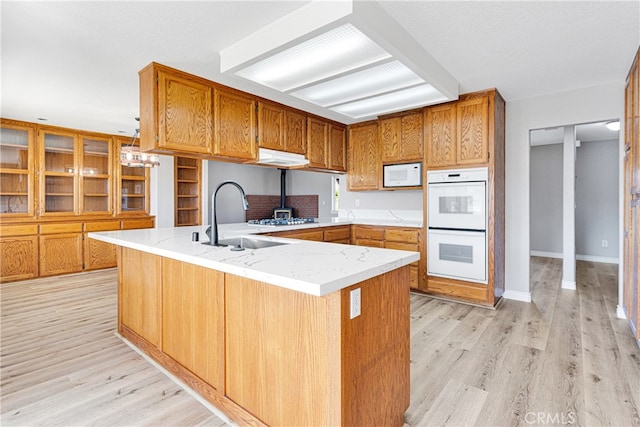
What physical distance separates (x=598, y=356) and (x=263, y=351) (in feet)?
8.15

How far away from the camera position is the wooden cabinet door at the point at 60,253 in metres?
4.79

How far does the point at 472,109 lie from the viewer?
3531mm

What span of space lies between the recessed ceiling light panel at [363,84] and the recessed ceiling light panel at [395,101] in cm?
11

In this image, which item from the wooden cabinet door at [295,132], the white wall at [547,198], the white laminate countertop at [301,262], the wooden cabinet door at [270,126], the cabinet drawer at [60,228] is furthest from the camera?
the white wall at [547,198]

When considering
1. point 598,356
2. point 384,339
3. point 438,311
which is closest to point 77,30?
point 384,339

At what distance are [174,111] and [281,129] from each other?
51.8 inches

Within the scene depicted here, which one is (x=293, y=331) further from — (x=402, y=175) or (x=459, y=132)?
(x=402, y=175)

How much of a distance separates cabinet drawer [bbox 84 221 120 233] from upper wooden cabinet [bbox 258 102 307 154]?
11.2 feet

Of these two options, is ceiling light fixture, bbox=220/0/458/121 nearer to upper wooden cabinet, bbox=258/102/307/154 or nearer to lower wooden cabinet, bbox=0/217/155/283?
upper wooden cabinet, bbox=258/102/307/154

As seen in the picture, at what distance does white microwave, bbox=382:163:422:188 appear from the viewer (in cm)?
412

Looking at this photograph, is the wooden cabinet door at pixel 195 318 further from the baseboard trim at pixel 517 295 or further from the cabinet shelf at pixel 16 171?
the cabinet shelf at pixel 16 171

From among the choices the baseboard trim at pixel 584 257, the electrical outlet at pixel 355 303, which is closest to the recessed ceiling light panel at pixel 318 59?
the electrical outlet at pixel 355 303

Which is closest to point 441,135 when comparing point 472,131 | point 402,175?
point 472,131

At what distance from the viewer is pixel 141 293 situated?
2.41m
